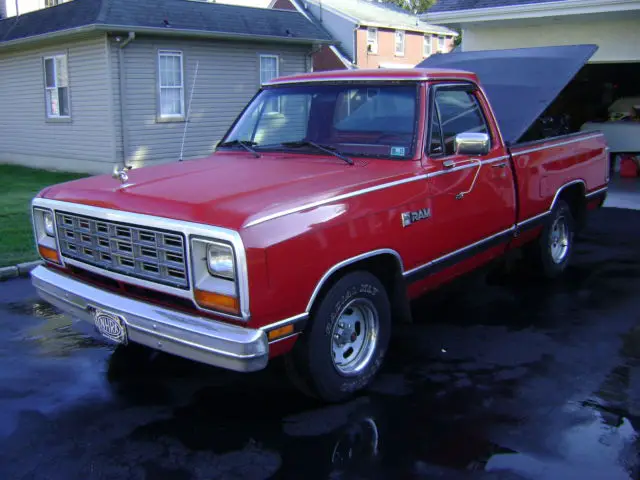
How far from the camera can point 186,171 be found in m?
4.70

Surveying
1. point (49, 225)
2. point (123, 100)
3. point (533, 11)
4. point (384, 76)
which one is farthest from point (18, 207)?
point (533, 11)

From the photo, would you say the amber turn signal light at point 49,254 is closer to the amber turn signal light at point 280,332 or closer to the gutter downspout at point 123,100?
the amber turn signal light at point 280,332

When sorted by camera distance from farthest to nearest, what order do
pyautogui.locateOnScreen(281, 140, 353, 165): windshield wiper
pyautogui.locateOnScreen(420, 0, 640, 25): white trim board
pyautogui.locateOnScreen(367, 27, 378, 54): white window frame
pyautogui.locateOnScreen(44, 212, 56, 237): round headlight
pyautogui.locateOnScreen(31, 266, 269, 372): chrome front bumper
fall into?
pyautogui.locateOnScreen(367, 27, 378, 54): white window frame
pyautogui.locateOnScreen(420, 0, 640, 25): white trim board
pyautogui.locateOnScreen(281, 140, 353, 165): windshield wiper
pyautogui.locateOnScreen(44, 212, 56, 237): round headlight
pyautogui.locateOnScreen(31, 266, 269, 372): chrome front bumper

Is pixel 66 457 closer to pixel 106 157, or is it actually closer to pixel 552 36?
pixel 552 36

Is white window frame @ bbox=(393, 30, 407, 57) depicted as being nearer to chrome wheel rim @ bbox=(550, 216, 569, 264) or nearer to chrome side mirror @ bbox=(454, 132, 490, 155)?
chrome wheel rim @ bbox=(550, 216, 569, 264)

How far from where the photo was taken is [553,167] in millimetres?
6406

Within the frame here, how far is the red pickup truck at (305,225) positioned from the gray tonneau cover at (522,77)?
45cm

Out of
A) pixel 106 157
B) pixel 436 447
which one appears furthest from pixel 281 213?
pixel 106 157

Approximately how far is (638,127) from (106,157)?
11.3 m

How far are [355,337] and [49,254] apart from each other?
7.13ft

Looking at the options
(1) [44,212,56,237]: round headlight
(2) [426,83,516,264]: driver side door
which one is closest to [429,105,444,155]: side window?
(2) [426,83,516,264]: driver side door

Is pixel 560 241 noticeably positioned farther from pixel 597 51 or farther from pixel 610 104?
pixel 610 104

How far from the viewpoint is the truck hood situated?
3682mm

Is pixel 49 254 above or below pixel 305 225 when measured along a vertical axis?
below
